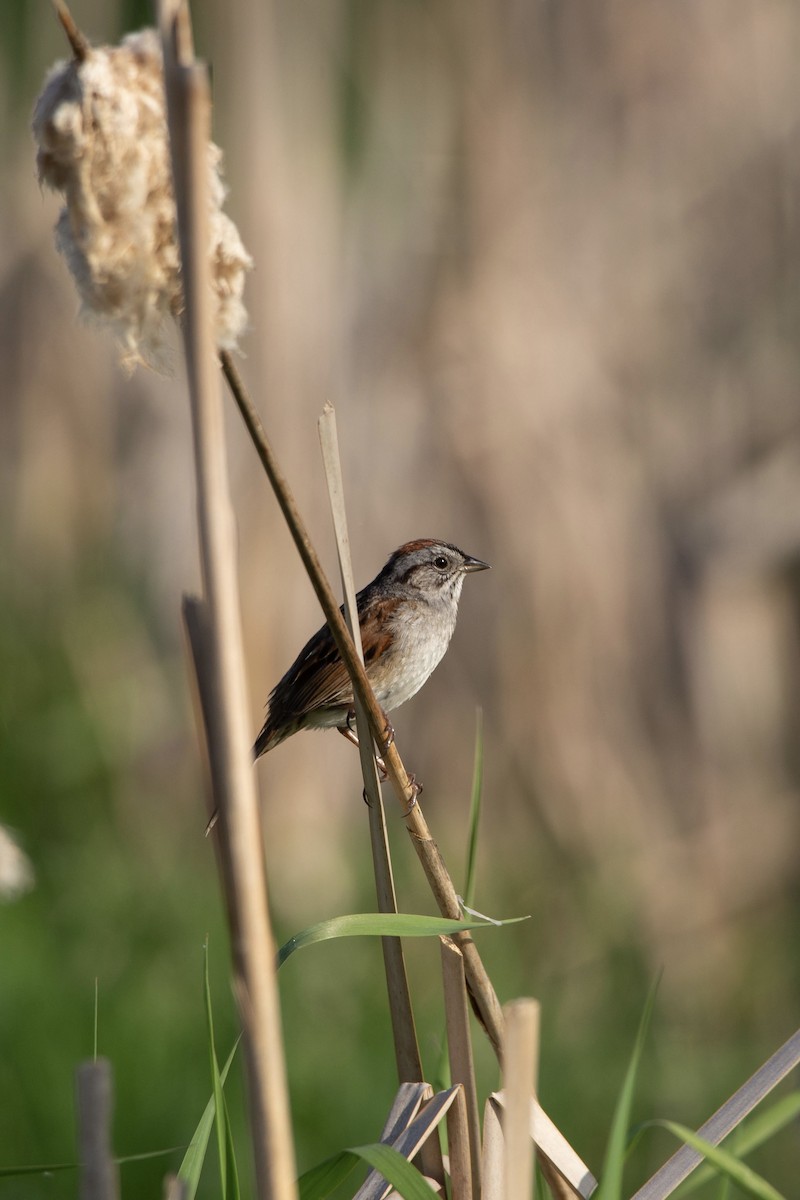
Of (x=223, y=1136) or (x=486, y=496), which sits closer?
(x=223, y=1136)

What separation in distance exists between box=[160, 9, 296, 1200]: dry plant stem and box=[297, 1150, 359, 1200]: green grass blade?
9.7 inches

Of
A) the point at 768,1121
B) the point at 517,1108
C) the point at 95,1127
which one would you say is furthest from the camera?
the point at 768,1121

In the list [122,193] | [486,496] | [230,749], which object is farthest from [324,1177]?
[486,496]

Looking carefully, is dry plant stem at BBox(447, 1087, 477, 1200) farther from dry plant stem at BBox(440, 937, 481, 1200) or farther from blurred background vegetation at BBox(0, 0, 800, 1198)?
blurred background vegetation at BBox(0, 0, 800, 1198)

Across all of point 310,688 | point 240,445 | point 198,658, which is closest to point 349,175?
point 240,445

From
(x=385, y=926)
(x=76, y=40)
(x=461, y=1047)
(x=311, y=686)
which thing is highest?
(x=76, y=40)

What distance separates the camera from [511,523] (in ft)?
17.2

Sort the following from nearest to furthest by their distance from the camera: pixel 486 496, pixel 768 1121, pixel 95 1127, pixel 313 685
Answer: pixel 95 1127 → pixel 768 1121 → pixel 313 685 → pixel 486 496

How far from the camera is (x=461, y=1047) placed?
55.1 inches

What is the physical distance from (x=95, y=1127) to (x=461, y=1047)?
1.55ft

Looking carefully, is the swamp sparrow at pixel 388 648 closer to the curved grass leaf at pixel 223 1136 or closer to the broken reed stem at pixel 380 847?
the broken reed stem at pixel 380 847

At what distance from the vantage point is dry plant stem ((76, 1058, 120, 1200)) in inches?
40.1

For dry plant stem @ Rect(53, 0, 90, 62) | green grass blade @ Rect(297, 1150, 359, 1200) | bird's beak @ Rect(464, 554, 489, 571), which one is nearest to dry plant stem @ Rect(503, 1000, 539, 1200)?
green grass blade @ Rect(297, 1150, 359, 1200)

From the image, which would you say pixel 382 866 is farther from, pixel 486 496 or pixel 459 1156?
pixel 486 496
